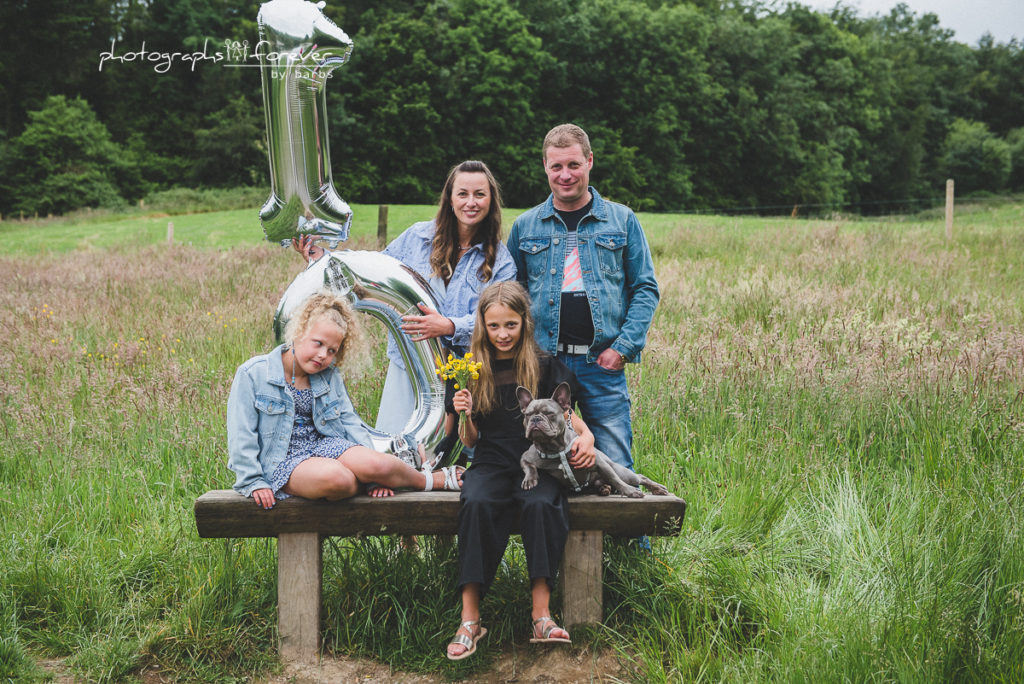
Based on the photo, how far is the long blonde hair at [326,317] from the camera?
3174 mm

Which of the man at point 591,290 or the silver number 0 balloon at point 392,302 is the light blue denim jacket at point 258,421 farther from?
the man at point 591,290

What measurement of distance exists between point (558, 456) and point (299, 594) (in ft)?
4.00

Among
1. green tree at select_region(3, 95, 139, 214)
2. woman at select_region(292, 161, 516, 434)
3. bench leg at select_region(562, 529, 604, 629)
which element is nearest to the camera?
bench leg at select_region(562, 529, 604, 629)

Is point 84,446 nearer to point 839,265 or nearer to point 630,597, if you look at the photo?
point 630,597

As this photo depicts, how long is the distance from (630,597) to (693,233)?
44.0 feet

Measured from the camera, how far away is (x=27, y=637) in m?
3.39

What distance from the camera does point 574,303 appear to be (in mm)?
3725

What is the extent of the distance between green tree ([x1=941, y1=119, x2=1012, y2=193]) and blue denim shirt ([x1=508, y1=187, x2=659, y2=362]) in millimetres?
66629

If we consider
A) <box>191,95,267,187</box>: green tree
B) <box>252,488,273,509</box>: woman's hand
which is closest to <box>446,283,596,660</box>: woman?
<box>252,488,273,509</box>: woman's hand

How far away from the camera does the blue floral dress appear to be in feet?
10.5

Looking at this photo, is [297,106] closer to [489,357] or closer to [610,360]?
[489,357]

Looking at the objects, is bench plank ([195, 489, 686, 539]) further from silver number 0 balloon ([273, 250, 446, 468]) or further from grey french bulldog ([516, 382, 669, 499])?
silver number 0 balloon ([273, 250, 446, 468])

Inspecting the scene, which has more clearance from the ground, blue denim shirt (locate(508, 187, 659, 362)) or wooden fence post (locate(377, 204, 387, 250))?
wooden fence post (locate(377, 204, 387, 250))

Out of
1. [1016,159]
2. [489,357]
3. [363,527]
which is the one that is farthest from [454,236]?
[1016,159]
